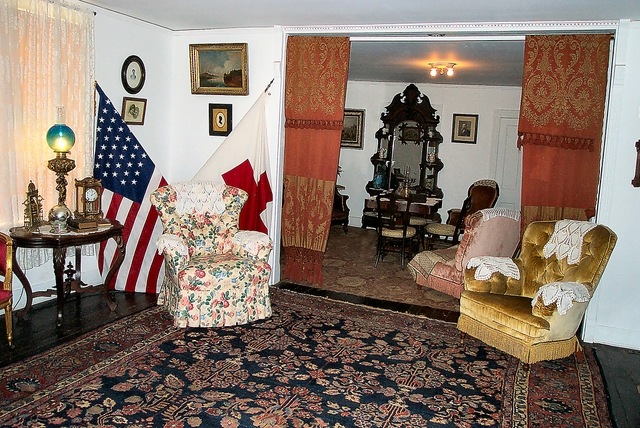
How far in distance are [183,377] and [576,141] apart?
11.9 feet

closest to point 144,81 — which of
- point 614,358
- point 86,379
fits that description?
point 86,379

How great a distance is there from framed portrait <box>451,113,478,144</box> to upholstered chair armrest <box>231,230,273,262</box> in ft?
16.9

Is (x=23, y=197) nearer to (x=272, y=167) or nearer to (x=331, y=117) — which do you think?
(x=272, y=167)

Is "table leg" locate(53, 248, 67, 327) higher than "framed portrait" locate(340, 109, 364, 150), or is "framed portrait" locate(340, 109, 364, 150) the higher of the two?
"framed portrait" locate(340, 109, 364, 150)

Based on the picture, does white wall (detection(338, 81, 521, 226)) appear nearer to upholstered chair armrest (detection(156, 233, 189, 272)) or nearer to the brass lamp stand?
upholstered chair armrest (detection(156, 233, 189, 272))

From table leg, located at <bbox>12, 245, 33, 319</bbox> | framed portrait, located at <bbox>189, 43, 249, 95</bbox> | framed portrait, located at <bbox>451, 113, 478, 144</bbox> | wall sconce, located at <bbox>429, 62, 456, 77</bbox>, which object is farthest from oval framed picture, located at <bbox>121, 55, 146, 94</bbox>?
framed portrait, located at <bbox>451, 113, 478, 144</bbox>

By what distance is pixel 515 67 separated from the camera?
22.4 ft

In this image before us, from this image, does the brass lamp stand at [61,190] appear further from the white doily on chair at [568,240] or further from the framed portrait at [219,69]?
the white doily on chair at [568,240]

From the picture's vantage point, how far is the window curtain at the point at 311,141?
5363 mm

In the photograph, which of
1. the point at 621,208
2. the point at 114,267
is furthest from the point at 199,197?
the point at 621,208

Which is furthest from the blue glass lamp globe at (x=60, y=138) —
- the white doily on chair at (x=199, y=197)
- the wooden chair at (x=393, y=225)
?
the wooden chair at (x=393, y=225)

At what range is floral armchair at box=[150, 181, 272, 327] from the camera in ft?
14.3

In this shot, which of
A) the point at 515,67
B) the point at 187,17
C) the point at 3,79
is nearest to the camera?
the point at 3,79

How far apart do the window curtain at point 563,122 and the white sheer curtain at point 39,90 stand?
384 centimetres
